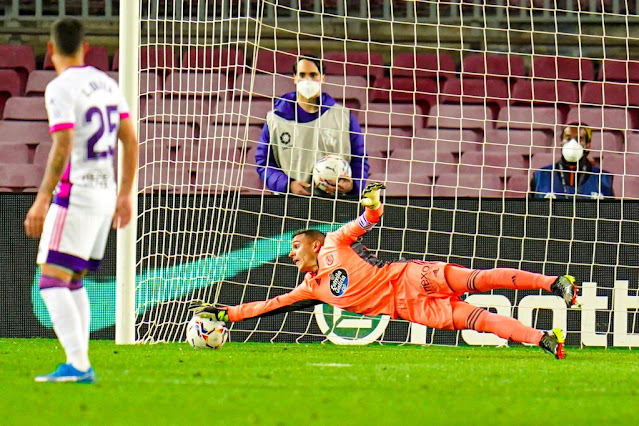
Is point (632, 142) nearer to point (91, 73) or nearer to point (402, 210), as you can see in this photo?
point (402, 210)

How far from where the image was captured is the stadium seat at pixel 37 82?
12094mm

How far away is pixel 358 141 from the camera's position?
28.8ft

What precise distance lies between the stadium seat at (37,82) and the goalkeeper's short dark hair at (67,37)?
296 inches

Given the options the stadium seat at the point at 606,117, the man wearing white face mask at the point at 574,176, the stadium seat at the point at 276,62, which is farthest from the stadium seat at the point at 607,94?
the stadium seat at the point at 276,62

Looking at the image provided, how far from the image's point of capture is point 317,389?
4578 mm

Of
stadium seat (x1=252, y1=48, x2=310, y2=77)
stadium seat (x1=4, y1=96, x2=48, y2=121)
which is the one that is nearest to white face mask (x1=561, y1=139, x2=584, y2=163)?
stadium seat (x1=252, y1=48, x2=310, y2=77)

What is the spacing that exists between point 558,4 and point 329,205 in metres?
5.97

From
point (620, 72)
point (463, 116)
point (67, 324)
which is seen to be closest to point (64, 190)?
point (67, 324)

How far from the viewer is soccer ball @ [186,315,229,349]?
24.3 feet

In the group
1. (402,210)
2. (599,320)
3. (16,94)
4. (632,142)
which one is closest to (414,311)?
(402,210)

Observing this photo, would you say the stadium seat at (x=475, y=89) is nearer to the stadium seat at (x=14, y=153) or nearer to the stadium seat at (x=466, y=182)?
the stadium seat at (x=466, y=182)

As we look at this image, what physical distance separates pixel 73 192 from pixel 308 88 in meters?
4.16

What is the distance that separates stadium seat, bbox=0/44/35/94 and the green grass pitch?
6070mm

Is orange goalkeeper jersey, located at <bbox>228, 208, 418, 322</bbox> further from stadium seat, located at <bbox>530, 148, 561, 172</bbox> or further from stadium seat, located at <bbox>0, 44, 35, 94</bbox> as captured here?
stadium seat, located at <bbox>0, 44, 35, 94</bbox>
